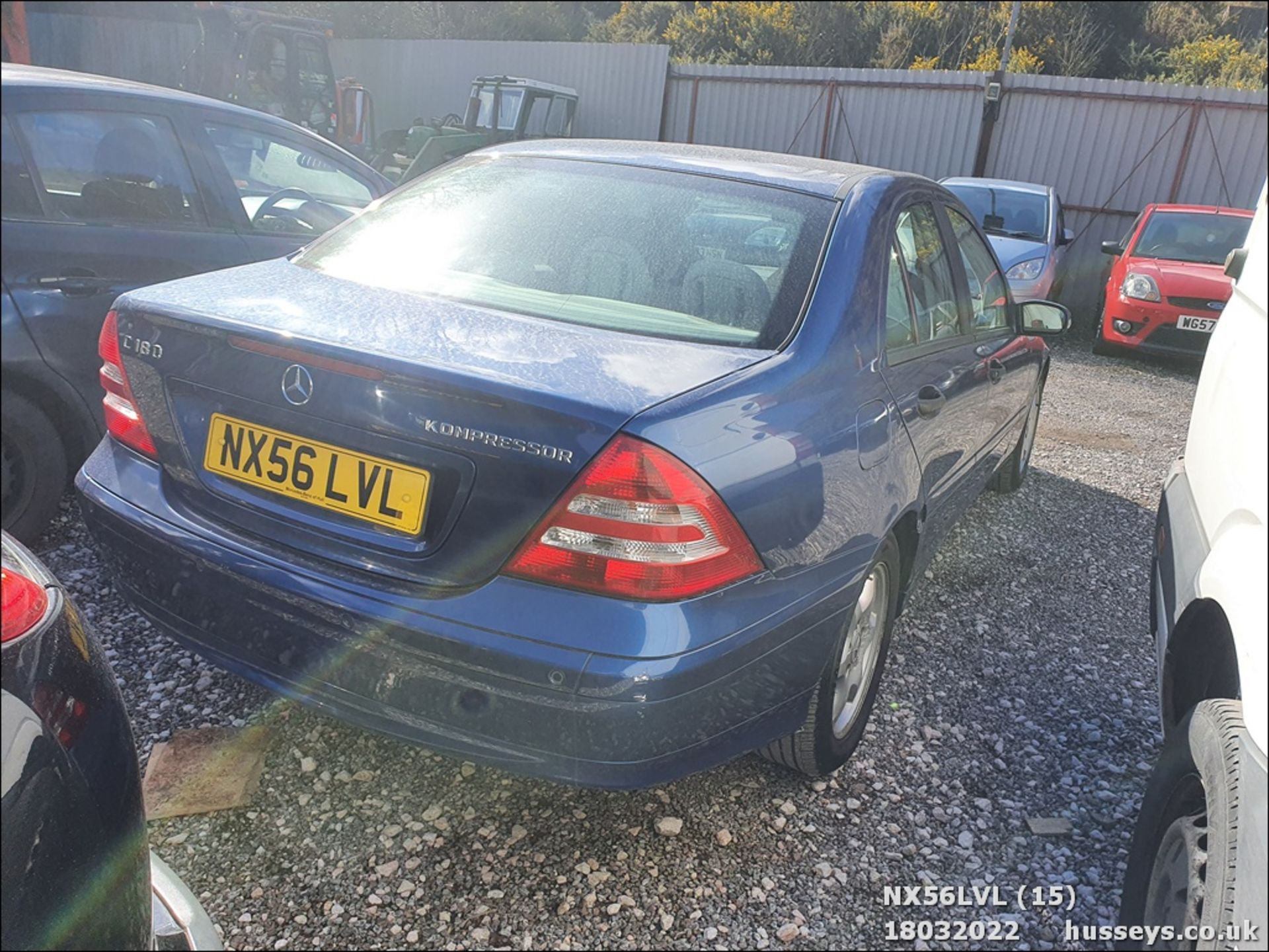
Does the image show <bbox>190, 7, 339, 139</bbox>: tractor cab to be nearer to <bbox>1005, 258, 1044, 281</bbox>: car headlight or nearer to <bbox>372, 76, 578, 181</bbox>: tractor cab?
<bbox>372, 76, 578, 181</bbox>: tractor cab

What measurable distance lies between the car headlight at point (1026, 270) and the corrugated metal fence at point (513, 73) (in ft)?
28.5

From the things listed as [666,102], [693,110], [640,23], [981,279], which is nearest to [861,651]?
[981,279]

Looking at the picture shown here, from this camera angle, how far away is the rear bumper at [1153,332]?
316 inches

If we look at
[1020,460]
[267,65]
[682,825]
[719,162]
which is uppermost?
[267,65]

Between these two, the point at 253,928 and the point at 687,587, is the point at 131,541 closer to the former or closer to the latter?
the point at 253,928

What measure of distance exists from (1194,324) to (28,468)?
8374 millimetres

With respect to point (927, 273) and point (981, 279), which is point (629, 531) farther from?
point (981, 279)

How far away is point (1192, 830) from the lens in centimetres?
173

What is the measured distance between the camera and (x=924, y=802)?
2.46 m

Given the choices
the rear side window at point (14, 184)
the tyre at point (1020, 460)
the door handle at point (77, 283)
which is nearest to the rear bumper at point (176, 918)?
the door handle at point (77, 283)

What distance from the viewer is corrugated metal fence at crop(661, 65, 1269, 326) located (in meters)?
11.7

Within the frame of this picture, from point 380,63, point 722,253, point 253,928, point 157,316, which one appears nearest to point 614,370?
point 722,253

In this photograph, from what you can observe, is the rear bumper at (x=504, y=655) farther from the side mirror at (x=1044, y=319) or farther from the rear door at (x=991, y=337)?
the side mirror at (x=1044, y=319)

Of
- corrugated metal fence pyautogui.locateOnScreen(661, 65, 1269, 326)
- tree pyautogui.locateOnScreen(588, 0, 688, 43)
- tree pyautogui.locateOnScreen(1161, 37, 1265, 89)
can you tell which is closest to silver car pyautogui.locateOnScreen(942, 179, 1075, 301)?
corrugated metal fence pyautogui.locateOnScreen(661, 65, 1269, 326)
